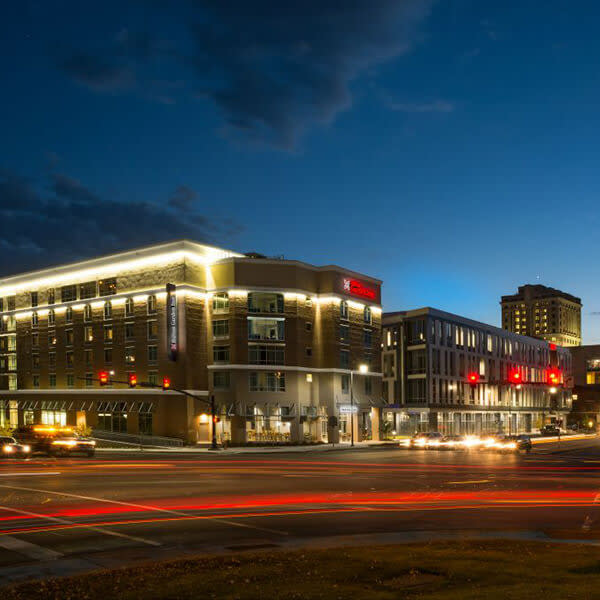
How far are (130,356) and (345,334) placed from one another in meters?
22.9

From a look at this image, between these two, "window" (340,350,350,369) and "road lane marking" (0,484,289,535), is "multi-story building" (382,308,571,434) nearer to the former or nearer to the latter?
"window" (340,350,350,369)

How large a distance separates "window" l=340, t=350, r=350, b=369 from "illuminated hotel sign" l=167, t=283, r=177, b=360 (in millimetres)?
18439

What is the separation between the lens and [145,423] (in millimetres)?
75500

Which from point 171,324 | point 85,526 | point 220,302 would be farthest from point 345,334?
point 85,526

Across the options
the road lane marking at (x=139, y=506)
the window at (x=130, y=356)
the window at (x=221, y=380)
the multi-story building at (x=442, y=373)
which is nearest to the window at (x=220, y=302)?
the window at (x=221, y=380)

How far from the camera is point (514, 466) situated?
42.6 m

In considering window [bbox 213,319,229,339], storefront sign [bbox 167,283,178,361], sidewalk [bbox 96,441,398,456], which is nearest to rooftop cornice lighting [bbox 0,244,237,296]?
storefront sign [bbox 167,283,178,361]

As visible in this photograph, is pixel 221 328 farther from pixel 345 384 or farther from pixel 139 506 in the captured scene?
pixel 139 506

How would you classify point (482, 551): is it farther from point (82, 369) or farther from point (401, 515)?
point (82, 369)

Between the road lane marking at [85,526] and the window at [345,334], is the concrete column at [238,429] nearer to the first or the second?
the window at [345,334]

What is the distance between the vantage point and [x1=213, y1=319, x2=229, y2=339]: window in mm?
76125

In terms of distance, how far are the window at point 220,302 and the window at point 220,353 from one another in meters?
3.72

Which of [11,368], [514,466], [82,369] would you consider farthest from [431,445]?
[11,368]

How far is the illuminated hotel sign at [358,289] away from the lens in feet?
271
